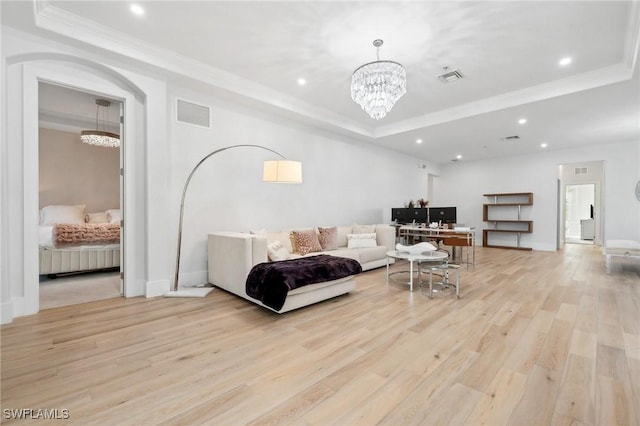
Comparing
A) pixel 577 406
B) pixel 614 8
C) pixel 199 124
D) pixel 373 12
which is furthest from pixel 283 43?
pixel 577 406

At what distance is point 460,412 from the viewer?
1.50 meters

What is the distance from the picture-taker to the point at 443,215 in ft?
20.4

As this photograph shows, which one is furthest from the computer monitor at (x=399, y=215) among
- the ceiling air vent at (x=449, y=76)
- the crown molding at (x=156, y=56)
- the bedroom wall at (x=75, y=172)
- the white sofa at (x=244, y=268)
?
the bedroom wall at (x=75, y=172)

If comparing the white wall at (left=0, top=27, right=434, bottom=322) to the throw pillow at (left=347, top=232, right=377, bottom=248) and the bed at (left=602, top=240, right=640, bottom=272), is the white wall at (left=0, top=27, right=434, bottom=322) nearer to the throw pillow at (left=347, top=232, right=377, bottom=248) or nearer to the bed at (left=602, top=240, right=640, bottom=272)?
the throw pillow at (left=347, top=232, right=377, bottom=248)

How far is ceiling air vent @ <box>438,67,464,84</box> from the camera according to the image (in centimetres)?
376

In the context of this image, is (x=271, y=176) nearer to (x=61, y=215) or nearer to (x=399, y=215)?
(x=399, y=215)


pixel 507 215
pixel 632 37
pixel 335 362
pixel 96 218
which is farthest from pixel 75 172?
pixel 507 215

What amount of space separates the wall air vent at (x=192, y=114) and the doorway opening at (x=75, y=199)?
2.27 ft

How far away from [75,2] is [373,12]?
9.10 ft

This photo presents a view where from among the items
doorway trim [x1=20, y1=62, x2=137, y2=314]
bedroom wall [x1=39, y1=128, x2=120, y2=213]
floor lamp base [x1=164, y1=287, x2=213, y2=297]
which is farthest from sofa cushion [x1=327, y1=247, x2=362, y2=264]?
bedroom wall [x1=39, y1=128, x2=120, y2=213]

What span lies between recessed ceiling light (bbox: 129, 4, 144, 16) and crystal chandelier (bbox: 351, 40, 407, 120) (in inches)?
87.1

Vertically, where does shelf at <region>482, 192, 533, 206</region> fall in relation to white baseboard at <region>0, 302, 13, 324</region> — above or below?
above

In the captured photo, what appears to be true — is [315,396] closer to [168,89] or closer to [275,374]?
[275,374]

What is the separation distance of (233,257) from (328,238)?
72.8 inches
